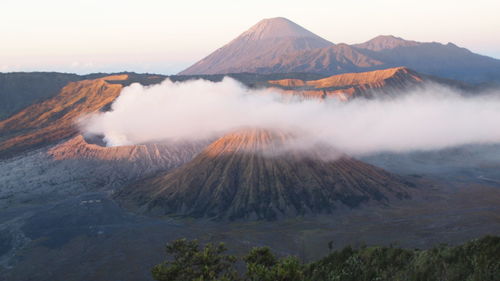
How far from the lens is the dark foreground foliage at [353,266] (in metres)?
28.1

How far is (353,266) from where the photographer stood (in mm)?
38438

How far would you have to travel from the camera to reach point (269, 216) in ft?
277

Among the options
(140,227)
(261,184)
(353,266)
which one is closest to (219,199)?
(261,184)

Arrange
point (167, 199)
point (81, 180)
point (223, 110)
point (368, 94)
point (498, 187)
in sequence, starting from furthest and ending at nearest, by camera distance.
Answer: point (368, 94), point (223, 110), point (81, 180), point (498, 187), point (167, 199)

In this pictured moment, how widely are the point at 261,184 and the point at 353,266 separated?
2199 inches

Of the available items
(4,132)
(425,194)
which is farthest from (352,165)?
(4,132)

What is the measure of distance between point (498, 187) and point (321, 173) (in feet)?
136

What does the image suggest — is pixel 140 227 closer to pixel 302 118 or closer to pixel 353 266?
pixel 353 266

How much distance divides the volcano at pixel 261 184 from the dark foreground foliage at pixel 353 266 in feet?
149

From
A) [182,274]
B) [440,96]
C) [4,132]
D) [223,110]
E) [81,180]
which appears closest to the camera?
[182,274]

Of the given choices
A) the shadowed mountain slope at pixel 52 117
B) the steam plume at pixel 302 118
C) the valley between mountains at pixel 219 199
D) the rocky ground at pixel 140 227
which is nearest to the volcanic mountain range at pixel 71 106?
the shadowed mountain slope at pixel 52 117

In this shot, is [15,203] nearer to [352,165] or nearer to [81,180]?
[81,180]

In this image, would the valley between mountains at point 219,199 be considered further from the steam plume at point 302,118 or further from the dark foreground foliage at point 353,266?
the dark foreground foliage at point 353,266

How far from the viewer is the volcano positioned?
88.8m
